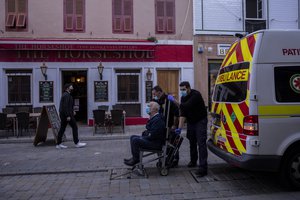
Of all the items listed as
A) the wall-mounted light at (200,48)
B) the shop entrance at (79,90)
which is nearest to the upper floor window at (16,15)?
the shop entrance at (79,90)

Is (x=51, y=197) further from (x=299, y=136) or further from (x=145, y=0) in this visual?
(x=145, y=0)

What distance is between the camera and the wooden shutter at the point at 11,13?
1423 centimetres

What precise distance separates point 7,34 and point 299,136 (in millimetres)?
12929

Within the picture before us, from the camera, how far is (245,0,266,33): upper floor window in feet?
52.1

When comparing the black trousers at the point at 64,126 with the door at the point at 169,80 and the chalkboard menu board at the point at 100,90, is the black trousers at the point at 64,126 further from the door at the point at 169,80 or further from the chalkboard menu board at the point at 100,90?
the door at the point at 169,80

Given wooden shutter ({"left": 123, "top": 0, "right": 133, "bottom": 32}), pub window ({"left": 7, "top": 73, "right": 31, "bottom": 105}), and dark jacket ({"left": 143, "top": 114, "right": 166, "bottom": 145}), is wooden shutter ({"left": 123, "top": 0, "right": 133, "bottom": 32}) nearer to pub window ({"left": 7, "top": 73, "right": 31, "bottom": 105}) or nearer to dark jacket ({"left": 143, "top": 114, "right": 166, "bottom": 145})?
pub window ({"left": 7, "top": 73, "right": 31, "bottom": 105})

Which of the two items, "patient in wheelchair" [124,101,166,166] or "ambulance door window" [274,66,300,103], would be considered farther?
"patient in wheelchair" [124,101,166,166]

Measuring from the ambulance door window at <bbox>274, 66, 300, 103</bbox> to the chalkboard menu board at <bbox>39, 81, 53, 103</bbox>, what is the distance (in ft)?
36.8

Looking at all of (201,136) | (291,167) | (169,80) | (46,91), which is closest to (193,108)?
(201,136)

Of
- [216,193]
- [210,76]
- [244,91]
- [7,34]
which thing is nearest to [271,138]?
[244,91]

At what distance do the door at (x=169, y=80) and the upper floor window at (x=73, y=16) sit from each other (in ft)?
13.7

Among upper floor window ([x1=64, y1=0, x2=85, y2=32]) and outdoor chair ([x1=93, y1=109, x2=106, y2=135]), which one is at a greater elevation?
upper floor window ([x1=64, y1=0, x2=85, y2=32])

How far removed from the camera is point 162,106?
23.7 ft

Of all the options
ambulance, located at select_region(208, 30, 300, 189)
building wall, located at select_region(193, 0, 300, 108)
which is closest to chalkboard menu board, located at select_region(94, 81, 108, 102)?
building wall, located at select_region(193, 0, 300, 108)
